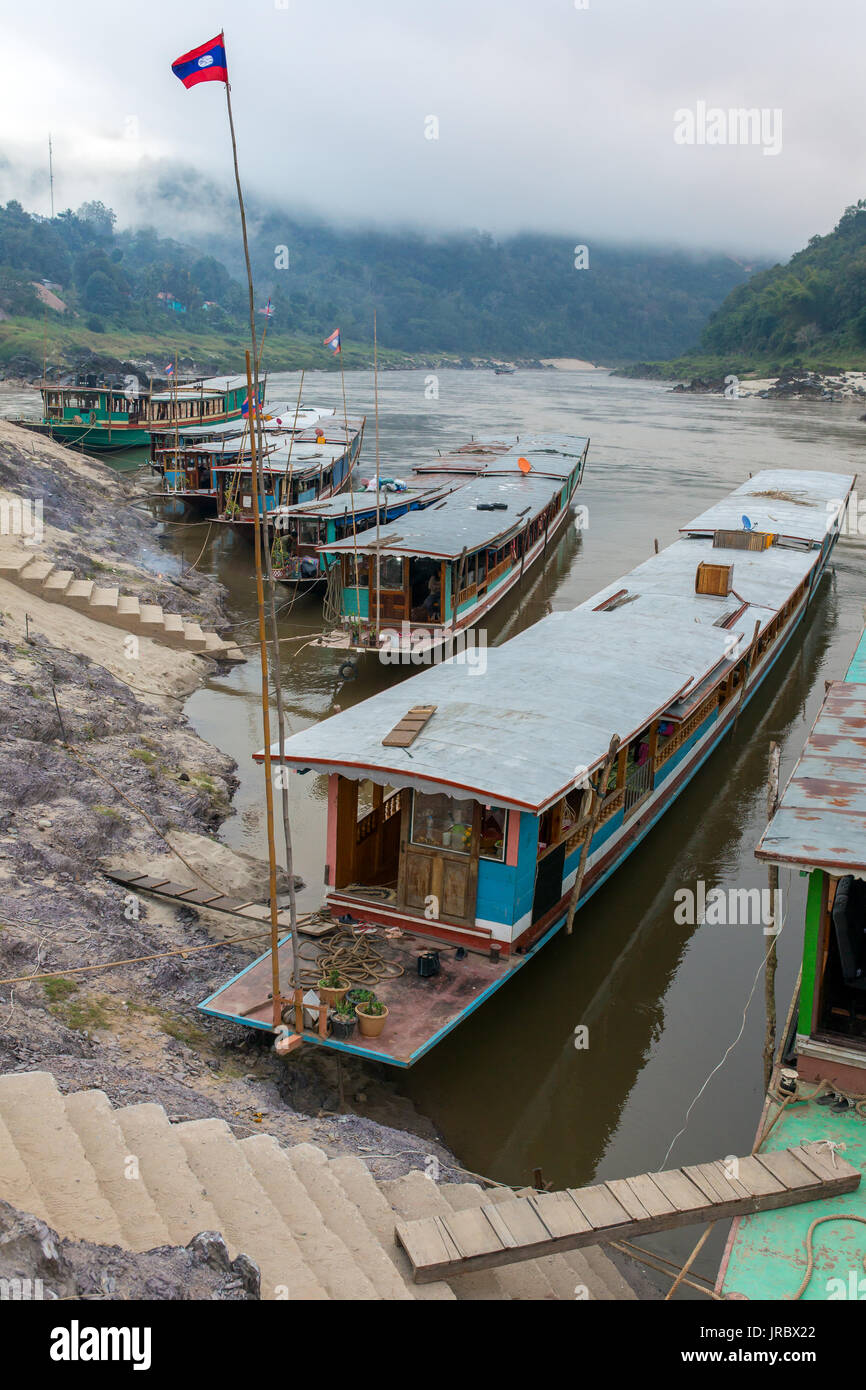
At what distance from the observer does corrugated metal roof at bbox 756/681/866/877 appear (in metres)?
8.52

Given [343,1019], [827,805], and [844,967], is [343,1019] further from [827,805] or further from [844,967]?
[827,805]

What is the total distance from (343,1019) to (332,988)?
14.3 inches

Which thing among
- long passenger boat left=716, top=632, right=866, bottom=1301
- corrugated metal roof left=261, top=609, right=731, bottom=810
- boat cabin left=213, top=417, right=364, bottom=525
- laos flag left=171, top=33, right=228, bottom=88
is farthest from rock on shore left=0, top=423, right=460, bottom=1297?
boat cabin left=213, top=417, right=364, bottom=525

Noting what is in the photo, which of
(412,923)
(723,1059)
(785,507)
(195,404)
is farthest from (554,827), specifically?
(195,404)

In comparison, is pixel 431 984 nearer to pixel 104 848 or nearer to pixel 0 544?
pixel 104 848

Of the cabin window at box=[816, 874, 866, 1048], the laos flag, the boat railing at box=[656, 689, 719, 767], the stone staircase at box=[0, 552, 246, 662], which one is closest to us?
the laos flag

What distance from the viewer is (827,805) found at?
9.70m

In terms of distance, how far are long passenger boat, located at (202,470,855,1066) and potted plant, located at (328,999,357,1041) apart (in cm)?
9

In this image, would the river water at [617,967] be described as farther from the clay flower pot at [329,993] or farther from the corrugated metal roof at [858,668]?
the corrugated metal roof at [858,668]

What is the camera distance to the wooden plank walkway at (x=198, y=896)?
1216 cm

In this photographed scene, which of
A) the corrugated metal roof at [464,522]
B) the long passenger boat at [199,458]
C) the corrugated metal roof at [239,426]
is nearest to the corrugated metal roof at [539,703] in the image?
the corrugated metal roof at [464,522]

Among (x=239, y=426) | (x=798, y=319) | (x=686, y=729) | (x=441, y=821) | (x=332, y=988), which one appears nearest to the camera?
(x=332, y=988)

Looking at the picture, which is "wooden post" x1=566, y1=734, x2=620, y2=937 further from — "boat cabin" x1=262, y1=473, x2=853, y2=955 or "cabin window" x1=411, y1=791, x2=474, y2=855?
"cabin window" x1=411, y1=791, x2=474, y2=855

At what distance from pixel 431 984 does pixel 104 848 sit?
15.7ft
